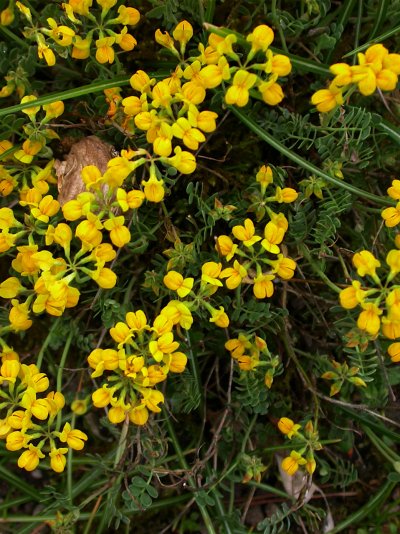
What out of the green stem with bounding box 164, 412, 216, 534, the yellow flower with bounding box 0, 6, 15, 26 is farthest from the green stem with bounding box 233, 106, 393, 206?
the green stem with bounding box 164, 412, 216, 534

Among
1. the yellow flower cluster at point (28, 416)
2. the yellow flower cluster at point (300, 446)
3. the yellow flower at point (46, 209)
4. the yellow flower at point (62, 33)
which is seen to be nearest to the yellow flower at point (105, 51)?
the yellow flower at point (62, 33)

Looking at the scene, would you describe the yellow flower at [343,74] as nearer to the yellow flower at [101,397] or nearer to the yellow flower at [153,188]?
the yellow flower at [153,188]

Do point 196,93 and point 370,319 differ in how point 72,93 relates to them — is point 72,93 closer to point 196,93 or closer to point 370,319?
point 196,93

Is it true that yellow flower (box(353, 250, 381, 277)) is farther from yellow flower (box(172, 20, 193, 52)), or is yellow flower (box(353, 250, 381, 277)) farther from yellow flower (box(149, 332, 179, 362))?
yellow flower (box(172, 20, 193, 52))

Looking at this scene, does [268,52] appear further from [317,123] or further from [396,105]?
[396,105]

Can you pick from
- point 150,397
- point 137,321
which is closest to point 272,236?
point 137,321
